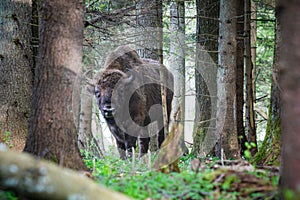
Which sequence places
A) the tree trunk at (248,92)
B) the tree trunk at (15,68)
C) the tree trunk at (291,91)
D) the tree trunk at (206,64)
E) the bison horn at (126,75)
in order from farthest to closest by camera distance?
the bison horn at (126,75) → the tree trunk at (206,64) → the tree trunk at (248,92) → the tree trunk at (15,68) → the tree trunk at (291,91)

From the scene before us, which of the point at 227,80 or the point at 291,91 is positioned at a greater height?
the point at 227,80

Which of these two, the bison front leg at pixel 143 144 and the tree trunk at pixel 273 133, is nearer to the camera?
the tree trunk at pixel 273 133

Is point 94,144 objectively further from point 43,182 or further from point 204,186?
point 43,182

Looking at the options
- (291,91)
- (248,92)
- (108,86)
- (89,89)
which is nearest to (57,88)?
(291,91)

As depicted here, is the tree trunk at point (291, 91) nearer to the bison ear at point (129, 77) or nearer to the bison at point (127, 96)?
the bison at point (127, 96)

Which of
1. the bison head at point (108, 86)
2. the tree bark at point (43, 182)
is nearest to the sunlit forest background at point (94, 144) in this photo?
the tree bark at point (43, 182)

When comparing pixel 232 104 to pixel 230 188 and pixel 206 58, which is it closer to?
pixel 206 58

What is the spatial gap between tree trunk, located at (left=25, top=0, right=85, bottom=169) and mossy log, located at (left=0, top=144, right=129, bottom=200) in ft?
6.53

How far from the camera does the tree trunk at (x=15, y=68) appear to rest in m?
9.08

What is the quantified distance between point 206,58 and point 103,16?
364 centimetres

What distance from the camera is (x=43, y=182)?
3902mm

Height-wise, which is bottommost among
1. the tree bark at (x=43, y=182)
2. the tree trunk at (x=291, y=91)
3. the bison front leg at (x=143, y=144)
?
the bison front leg at (x=143, y=144)

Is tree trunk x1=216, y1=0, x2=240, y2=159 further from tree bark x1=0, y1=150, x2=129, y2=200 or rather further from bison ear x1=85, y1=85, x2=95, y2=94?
tree bark x1=0, y1=150, x2=129, y2=200

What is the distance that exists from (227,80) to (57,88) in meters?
4.89
